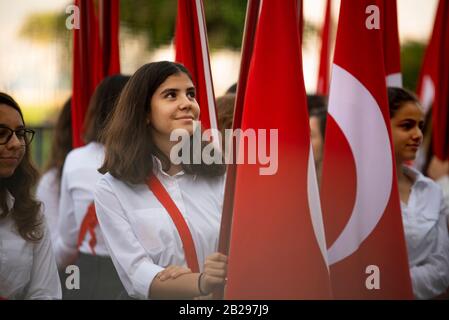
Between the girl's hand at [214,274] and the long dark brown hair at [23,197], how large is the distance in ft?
1.61

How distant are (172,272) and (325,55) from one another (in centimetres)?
177

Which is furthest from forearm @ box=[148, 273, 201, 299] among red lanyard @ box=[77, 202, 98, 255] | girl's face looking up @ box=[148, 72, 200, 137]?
red lanyard @ box=[77, 202, 98, 255]

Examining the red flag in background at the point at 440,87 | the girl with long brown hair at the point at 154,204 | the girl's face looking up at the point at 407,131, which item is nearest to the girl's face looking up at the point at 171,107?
the girl with long brown hair at the point at 154,204

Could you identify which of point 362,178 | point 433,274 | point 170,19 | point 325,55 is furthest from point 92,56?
point 325,55

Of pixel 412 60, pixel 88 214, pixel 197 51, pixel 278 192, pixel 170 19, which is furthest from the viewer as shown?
pixel 412 60

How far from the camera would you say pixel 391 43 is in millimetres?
2463

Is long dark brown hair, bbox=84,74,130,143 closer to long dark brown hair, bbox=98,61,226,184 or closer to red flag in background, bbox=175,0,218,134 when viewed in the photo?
long dark brown hair, bbox=98,61,226,184

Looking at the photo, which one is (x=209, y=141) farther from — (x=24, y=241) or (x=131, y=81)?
(x=24, y=241)

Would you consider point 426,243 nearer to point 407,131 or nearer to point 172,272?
point 407,131

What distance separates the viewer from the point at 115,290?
212cm

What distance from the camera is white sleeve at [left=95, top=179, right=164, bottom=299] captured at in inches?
77.9

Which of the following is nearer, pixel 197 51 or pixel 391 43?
pixel 197 51

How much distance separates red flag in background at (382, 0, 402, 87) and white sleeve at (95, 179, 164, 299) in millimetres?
1055

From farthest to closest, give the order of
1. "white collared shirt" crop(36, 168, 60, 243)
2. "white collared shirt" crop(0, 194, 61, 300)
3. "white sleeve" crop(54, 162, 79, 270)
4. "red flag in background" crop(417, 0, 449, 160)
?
"red flag in background" crop(417, 0, 449, 160)
"white sleeve" crop(54, 162, 79, 270)
"white collared shirt" crop(36, 168, 60, 243)
"white collared shirt" crop(0, 194, 61, 300)
